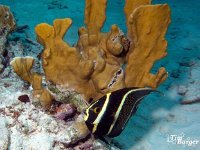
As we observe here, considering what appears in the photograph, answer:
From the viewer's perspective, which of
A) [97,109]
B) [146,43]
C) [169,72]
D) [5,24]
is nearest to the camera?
[97,109]

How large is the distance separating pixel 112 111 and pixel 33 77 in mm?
952

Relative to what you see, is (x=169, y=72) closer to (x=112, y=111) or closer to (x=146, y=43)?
(x=146, y=43)

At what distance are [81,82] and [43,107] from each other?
0.41 m

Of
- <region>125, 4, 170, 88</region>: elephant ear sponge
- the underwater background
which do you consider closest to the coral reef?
the underwater background

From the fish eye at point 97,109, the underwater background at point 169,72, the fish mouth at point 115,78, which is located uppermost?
the fish eye at point 97,109

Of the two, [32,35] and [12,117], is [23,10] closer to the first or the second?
[32,35]

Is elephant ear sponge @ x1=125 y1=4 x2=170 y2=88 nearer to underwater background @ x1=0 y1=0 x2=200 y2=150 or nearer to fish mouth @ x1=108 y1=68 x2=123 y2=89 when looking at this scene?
fish mouth @ x1=108 y1=68 x2=123 y2=89

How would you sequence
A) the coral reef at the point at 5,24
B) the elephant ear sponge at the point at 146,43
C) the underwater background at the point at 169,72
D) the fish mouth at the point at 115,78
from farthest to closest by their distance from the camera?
1. the underwater background at the point at 169,72
2. the coral reef at the point at 5,24
3. the fish mouth at the point at 115,78
4. the elephant ear sponge at the point at 146,43

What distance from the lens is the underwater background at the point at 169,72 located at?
3580 mm

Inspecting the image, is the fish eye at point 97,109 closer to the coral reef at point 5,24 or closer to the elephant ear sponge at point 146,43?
the elephant ear sponge at point 146,43

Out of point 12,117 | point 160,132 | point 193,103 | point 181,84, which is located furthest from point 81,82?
point 181,84

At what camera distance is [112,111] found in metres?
1.92

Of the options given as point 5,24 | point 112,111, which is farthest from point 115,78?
point 5,24

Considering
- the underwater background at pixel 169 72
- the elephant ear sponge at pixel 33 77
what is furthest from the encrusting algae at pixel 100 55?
the underwater background at pixel 169 72
